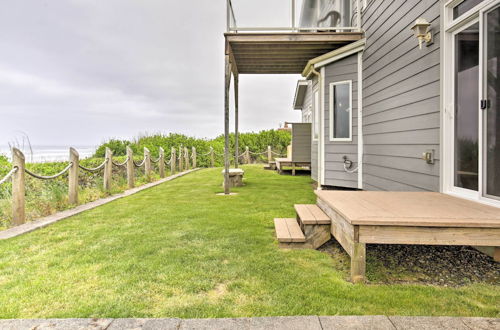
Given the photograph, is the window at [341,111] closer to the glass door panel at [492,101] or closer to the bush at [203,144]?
the glass door panel at [492,101]

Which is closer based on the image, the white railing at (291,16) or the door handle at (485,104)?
the door handle at (485,104)

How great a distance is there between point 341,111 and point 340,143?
712 millimetres

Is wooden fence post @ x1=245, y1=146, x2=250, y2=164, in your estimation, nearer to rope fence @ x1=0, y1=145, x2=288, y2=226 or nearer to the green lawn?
rope fence @ x1=0, y1=145, x2=288, y2=226

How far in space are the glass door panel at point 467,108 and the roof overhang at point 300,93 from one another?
9.77m

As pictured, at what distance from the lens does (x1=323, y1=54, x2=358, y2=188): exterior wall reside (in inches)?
256

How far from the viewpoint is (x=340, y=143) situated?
6.78 metres

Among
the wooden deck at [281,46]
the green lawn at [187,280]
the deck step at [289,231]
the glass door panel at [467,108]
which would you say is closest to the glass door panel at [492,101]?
the glass door panel at [467,108]

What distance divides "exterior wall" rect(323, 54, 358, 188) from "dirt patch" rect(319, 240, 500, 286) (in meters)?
3.44

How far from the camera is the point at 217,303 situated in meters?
2.07

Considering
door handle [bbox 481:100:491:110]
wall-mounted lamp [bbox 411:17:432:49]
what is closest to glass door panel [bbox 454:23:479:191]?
door handle [bbox 481:100:491:110]

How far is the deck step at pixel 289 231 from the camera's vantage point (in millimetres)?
3232

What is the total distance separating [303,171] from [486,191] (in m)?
9.75

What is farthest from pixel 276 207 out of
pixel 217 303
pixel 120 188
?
pixel 120 188

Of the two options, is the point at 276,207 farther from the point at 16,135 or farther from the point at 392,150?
the point at 16,135
